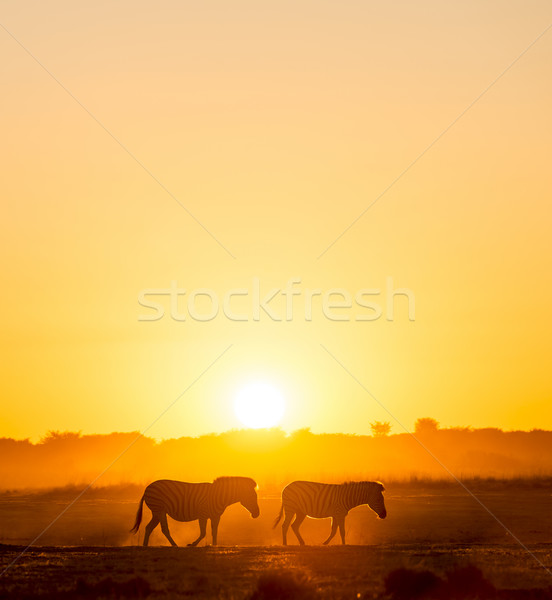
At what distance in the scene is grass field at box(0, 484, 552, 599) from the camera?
18.7m

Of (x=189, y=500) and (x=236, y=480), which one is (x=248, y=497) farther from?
(x=189, y=500)

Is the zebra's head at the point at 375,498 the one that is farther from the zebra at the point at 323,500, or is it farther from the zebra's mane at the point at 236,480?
the zebra's mane at the point at 236,480

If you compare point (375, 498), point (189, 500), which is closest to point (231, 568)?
point (189, 500)

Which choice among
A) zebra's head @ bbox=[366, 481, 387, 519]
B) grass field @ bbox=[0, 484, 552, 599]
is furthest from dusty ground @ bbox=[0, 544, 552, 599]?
zebra's head @ bbox=[366, 481, 387, 519]

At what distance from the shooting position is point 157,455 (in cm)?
11675

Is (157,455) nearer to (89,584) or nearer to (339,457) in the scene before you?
(339,457)

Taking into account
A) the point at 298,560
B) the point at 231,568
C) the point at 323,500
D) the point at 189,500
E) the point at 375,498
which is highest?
the point at 375,498

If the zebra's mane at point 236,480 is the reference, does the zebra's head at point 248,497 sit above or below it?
below

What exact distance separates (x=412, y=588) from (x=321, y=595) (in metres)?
1.77

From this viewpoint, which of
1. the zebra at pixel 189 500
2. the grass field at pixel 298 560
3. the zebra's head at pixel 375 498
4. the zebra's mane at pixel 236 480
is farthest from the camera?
the zebra's head at pixel 375 498

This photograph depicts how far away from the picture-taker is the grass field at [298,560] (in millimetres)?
18703

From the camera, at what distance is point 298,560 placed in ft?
74.4

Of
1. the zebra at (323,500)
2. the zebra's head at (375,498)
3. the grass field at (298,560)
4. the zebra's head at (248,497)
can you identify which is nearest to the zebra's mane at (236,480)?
the zebra's head at (248,497)

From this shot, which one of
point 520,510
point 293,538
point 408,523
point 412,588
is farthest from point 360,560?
point 520,510
